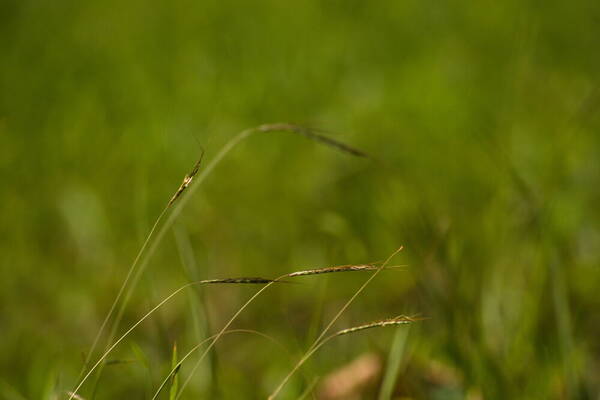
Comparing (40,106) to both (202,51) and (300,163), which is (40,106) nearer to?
(202,51)

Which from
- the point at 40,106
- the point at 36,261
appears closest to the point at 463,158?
the point at 36,261

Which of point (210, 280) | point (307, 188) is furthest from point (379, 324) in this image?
point (307, 188)

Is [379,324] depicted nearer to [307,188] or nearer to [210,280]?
[210,280]

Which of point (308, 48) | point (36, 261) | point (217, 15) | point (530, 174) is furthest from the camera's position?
point (217, 15)

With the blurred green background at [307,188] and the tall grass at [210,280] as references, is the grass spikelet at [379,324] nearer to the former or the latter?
the tall grass at [210,280]

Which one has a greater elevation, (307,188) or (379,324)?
(379,324)

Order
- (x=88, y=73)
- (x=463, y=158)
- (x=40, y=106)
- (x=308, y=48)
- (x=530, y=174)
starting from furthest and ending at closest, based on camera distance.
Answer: (x=308, y=48) → (x=88, y=73) → (x=40, y=106) → (x=463, y=158) → (x=530, y=174)

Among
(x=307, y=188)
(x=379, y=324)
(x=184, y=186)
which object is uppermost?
(x=184, y=186)

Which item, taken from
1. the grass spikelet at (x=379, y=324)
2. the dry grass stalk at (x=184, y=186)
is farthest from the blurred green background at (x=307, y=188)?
the grass spikelet at (x=379, y=324)
